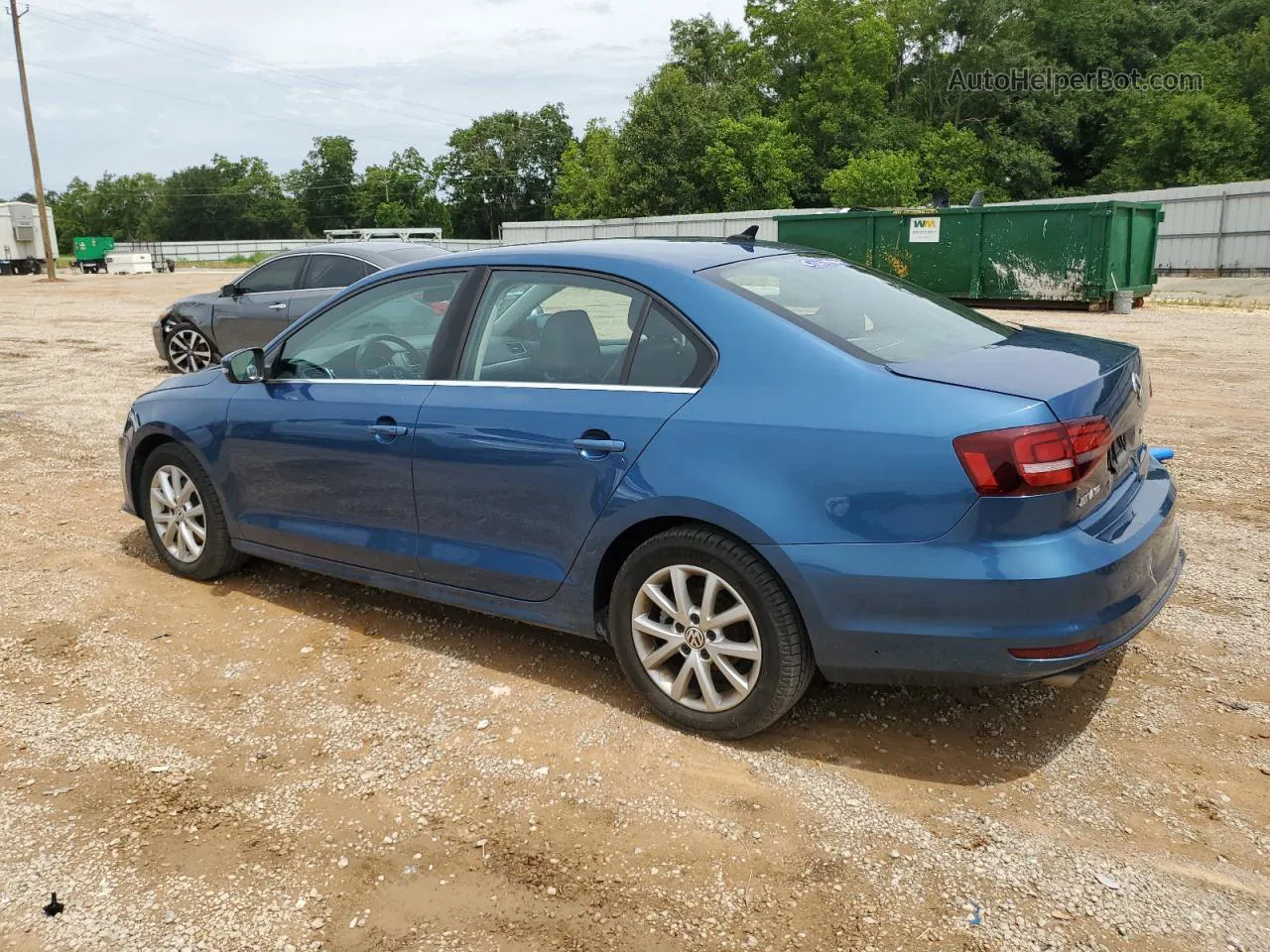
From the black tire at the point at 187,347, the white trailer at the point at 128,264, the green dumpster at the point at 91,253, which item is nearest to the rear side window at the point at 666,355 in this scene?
the black tire at the point at 187,347

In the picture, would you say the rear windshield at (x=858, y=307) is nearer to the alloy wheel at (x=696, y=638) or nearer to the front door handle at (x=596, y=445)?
the front door handle at (x=596, y=445)

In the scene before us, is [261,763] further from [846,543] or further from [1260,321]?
[1260,321]

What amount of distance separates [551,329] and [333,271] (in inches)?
285

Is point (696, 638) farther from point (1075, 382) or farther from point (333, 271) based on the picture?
point (333, 271)

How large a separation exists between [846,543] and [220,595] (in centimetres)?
331

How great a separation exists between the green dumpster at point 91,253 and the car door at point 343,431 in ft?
204

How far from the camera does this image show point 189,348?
465 inches

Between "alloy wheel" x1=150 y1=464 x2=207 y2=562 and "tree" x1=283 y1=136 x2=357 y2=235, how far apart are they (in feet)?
378

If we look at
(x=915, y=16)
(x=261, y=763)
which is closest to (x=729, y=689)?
(x=261, y=763)

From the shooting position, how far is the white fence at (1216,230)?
1123 inches

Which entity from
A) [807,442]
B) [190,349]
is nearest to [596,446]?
[807,442]

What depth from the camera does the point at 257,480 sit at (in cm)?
460

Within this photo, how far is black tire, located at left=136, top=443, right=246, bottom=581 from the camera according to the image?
4887mm

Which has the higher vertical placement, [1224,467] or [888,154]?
[888,154]
